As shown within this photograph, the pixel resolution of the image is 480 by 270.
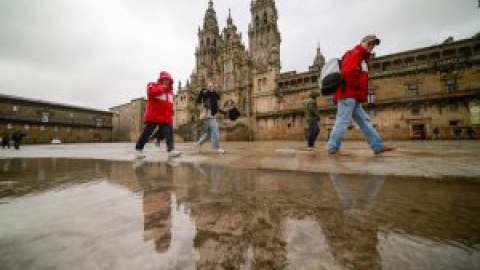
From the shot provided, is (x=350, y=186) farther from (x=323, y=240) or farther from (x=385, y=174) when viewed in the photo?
(x=323, y=240)

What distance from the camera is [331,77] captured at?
365 centimetres

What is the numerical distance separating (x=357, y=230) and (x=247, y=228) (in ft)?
1.32

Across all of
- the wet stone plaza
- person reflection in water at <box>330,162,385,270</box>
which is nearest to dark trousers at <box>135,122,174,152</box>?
the wet stone plaza

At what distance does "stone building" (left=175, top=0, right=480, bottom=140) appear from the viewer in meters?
18.0

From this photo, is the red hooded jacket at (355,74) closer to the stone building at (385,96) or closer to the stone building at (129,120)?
the stone building at (385,96)

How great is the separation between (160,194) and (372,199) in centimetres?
126

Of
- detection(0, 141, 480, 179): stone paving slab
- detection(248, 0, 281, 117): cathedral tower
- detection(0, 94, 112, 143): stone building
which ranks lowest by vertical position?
detection(0, 141, 480, 179): stone paving slab

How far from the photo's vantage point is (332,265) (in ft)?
1.85

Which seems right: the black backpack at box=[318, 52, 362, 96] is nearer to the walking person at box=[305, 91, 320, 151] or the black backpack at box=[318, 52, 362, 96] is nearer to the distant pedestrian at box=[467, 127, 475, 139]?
the walking person at box=[305, 91, 320, 151]

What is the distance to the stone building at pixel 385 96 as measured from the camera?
18031 millimetres

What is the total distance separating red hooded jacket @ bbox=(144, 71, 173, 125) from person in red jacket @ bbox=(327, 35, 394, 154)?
3.26 meters

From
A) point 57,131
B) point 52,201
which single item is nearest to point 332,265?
point 52,201

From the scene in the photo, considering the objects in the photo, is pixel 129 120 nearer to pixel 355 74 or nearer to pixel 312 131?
pixel 312 131

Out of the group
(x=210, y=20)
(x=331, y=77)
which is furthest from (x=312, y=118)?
(x=210, y=20)
